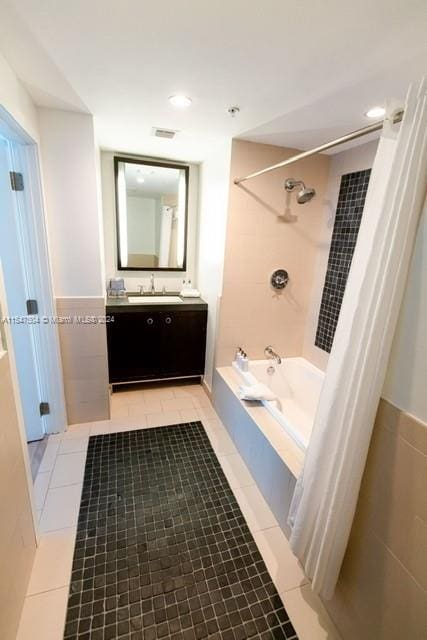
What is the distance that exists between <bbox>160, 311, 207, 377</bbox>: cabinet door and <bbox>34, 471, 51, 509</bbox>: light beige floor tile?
4.00ft

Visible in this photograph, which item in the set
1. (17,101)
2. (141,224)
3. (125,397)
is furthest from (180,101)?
(125,397)

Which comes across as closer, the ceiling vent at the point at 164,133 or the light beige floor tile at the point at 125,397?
the ceiling vent at the point at 164,133

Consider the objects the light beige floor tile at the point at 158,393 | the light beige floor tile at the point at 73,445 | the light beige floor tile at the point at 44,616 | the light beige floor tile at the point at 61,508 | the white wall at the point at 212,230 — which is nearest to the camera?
the light beige floor tile at the point at 44,616

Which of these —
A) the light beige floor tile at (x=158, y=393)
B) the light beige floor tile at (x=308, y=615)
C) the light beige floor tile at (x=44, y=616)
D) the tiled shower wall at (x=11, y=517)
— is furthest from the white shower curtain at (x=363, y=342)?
the light beige floor tile at (x=158, y=393)

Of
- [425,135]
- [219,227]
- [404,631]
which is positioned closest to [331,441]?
[404,631]

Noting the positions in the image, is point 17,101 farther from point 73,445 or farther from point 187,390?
point 187,390

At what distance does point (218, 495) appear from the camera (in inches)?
67.2

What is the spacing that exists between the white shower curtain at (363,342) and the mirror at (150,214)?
224 centimetres

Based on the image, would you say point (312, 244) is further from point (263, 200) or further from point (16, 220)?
point (16, 220)

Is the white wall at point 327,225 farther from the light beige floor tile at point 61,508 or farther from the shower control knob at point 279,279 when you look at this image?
the light beige floor tile at point 61,508

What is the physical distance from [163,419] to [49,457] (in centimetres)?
85

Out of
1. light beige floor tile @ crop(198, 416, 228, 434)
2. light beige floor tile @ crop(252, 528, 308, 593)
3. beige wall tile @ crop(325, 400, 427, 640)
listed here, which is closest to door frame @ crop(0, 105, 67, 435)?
light beige floor tile @ crop(198, 416, 228, 434)

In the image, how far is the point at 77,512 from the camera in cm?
156

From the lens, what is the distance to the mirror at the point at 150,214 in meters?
2.67
